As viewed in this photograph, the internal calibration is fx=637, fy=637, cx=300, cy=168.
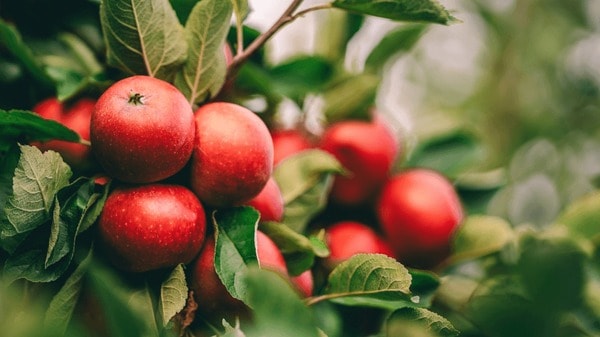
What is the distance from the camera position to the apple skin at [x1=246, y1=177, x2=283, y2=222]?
51 centimetres

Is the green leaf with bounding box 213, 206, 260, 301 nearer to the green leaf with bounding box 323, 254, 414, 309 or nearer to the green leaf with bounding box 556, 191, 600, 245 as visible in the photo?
the green leaf with bounding box 323, 254, 414, 309

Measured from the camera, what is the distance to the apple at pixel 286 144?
0.67 meters

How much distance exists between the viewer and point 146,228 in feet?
1.37

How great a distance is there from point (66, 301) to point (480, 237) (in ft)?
1.46

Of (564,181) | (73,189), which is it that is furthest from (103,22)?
(564,181)

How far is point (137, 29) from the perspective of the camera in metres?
0.46

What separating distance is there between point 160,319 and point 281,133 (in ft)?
1.06

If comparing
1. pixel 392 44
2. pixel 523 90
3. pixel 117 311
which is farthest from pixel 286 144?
pixel 523 90

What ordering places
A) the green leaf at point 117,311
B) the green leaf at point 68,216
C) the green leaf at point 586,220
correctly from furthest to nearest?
the green leaf at point 586,220 → the green leaf at point 68,216 → the green leaf at point 117,311

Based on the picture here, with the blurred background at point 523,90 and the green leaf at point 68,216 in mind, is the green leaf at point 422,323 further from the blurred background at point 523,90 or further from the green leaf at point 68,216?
the blurred background at point 523,90

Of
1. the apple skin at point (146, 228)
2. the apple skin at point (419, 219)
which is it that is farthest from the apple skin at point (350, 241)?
the apple skin at point (146, 228)

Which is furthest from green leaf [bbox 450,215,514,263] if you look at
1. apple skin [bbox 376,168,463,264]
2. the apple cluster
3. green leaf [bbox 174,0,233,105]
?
green leaf [bbox 174,0,233,105]

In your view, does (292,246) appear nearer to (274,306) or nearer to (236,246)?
(236,246)

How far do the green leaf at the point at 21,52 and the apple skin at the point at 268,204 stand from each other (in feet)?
0.69
